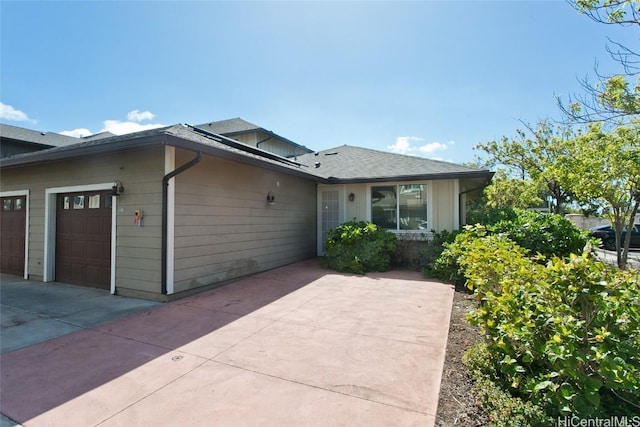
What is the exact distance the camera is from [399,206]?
31.3 feet

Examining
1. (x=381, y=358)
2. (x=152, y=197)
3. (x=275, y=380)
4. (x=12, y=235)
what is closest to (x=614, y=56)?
(x=381, y=358)

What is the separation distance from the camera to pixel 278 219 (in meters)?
8.77

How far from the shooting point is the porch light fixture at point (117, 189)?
19.4ft

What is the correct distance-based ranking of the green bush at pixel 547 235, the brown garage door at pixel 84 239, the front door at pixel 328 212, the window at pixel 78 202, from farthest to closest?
the front door at pixel 328 212 < the green bush at pixel 547 235 < the window at pixel 78 202 < the brown garage door at pixel 84 239

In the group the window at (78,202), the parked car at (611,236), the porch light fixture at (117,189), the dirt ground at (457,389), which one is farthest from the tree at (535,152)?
the window at (78,202)

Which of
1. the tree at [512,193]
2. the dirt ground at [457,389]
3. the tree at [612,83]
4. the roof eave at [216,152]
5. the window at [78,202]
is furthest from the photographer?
the tree at [512,193]

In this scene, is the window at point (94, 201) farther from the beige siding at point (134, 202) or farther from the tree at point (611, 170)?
the tree at point (611, 170)

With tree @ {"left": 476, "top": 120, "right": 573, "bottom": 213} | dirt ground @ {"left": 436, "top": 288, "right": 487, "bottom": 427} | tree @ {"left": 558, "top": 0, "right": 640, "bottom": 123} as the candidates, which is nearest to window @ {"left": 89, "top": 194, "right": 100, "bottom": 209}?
dirt ground @ {"left": 436, "top": 288, "right": 487, "bottom": 427}

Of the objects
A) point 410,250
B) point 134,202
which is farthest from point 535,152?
point 134,202

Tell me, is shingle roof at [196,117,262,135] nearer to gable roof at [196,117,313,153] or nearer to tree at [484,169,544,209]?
gable roof at [196,117,313,153]

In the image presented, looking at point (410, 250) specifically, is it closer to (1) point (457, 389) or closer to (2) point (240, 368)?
(1) point (457, 389)

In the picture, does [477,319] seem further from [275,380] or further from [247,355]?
[247,355]

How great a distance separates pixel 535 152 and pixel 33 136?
27728mm

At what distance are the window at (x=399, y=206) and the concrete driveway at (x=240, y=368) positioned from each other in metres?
4.28
